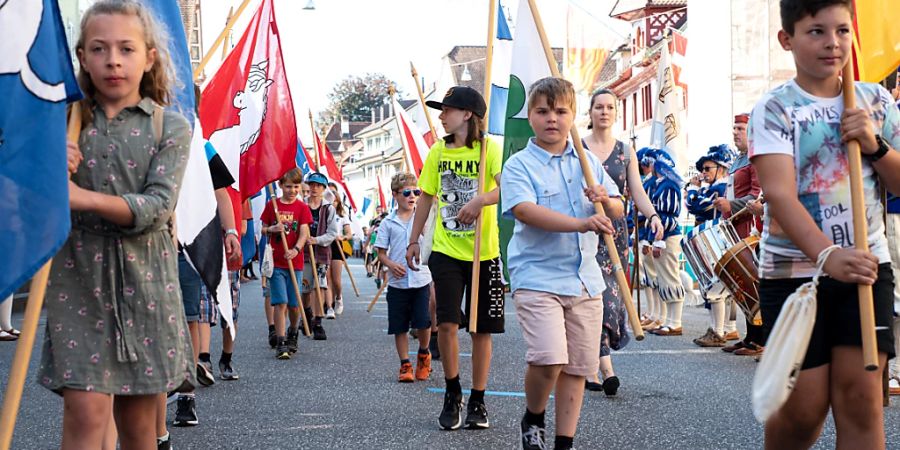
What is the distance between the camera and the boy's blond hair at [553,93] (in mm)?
5812

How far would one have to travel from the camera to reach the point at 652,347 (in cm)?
1166

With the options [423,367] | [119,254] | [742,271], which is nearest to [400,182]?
[423,367]

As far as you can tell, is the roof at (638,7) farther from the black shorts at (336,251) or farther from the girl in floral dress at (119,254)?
the girl in floral dress at (119,254)

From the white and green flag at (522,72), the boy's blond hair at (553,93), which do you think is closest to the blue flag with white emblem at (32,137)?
the boy's blond hair at (553,93)

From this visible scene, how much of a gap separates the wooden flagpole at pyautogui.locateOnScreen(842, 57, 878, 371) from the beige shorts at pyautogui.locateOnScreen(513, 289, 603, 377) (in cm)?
188

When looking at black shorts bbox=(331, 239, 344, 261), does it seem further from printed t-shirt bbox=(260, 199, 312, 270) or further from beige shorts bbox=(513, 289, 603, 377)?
beige shorts bbox=(513, 289, 603, 377)

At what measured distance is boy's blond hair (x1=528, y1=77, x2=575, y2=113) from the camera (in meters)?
5.81

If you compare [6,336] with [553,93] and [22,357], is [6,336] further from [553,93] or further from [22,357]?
[22,357]

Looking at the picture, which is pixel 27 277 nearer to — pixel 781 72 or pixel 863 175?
pixel 863 175

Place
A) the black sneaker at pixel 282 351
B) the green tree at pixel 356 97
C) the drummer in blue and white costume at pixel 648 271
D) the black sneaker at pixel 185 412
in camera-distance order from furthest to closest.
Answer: the green tree at pixel 356 97 → the drummer in blue and white costume at pixel 648 271 → the black sneaker at pixel 282 351 → the black sneaker at pixel 185 412

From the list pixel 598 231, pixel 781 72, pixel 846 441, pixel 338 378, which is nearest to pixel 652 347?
pixel 338 378

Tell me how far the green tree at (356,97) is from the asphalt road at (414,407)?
106 m

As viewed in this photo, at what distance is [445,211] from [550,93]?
1779 mm

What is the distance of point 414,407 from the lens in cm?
779
